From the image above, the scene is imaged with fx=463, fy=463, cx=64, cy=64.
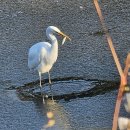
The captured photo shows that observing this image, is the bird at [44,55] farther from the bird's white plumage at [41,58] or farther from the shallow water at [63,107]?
the shallow water at [63,107]

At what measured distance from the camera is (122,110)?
5.12 meters

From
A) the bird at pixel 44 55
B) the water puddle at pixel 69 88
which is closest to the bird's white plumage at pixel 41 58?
the bird at pixel 44 55

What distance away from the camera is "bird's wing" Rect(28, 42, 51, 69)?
579 centimetres

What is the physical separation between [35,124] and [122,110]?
3.18 ft

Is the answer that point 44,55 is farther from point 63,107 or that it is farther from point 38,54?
point 63,107

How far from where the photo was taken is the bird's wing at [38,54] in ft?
19.0

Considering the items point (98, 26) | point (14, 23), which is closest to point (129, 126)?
point (98, 26)

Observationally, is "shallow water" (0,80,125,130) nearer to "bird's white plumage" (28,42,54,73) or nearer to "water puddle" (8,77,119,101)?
Answer: "water puddle" (8,77,119,101)

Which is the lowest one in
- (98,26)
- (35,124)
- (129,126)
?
(35,124)

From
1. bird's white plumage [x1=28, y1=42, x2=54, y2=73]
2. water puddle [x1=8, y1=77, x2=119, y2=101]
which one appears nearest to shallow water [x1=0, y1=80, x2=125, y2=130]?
water puddle [x1=8, y1=77, x2=119, y2=101]

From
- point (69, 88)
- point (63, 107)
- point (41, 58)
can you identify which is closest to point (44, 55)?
point (41, 58)

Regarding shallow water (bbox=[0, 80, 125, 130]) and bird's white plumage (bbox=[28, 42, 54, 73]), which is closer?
shallow water (bbox=[0, 80, 125, 130])

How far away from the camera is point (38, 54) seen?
229 inches

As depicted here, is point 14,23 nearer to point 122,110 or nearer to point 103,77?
point 103,77
